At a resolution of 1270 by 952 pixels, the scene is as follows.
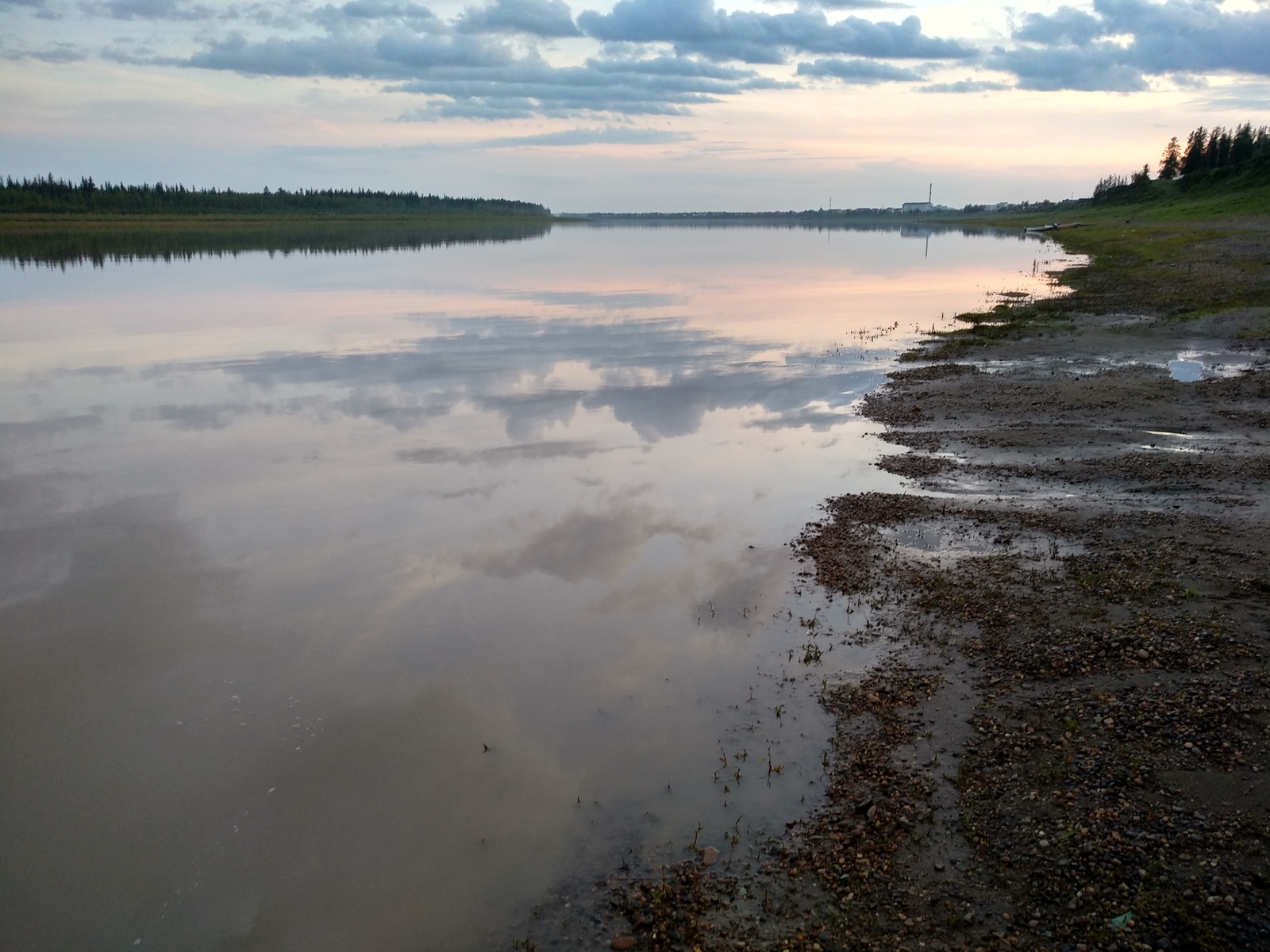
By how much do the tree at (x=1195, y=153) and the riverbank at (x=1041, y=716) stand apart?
143873mm

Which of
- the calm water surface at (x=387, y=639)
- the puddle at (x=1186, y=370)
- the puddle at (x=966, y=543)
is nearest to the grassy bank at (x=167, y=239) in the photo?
the calm water surface at (x=387, y=639)

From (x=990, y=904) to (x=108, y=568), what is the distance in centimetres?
1340

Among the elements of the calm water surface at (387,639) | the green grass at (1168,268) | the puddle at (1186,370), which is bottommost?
the calm water surface at (387,639)

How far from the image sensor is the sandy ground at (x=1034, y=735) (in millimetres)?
6828

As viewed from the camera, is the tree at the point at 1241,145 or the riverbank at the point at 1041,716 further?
the tree at the point at 1241,145

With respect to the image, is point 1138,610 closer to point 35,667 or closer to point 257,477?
point 35,667

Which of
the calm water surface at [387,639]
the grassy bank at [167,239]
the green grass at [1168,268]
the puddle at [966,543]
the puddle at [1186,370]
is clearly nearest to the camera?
the calm water surface at [387,639]

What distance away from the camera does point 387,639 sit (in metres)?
11.8

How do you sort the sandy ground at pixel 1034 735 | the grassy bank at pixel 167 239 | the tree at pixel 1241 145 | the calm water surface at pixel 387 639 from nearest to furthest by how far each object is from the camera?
the sandy ground at pixel 1034 735, the calm water surface at pixel 387 639, the grassy bank at pixel 167 239, the tree at pixel 1241 145

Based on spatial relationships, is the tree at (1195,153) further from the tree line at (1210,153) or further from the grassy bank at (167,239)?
the grassy bank at (167,239)

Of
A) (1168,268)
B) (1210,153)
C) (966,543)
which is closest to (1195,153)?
(1210,153)

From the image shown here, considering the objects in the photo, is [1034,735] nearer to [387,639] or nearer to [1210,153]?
[387,639]

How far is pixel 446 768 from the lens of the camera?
363 inches

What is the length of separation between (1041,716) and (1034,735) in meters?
0.42
